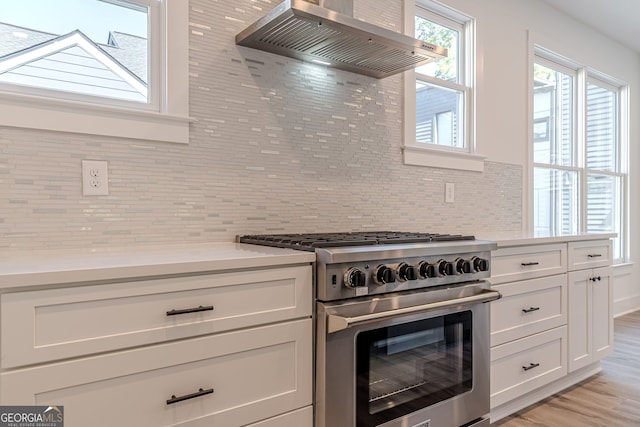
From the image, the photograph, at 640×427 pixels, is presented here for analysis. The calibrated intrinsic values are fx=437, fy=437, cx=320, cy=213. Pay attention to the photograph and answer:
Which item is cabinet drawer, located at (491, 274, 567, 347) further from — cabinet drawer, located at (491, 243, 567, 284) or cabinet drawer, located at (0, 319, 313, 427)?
cabinet drawer, located at (0, 319, 313, 427)

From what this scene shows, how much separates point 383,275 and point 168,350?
75 centimetres

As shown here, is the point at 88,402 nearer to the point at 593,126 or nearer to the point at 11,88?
the point at 11,88

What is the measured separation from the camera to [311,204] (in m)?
2.20

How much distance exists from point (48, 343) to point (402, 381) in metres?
1.20

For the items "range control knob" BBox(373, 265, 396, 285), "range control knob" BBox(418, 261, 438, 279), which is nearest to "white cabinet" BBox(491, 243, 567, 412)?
"range control knob" BBox(418, 261, 438, 279)

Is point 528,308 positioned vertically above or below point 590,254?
below

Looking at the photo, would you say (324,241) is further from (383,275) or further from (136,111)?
(136,111)

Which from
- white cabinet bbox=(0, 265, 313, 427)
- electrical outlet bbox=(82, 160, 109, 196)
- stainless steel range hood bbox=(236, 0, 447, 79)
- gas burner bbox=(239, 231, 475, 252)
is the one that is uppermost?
stainless steel range hood bbox=(236, 0, 447, 79)

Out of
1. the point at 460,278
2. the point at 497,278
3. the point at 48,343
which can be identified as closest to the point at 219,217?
the point at 48,343

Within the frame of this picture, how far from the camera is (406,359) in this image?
1678mm

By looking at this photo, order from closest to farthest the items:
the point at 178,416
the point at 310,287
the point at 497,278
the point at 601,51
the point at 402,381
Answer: the point at 178,416 → the point at 310,287 → the point at 402,381 → the point at 497,278 → the point at 601,51

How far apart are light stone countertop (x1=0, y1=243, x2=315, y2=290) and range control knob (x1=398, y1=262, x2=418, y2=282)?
0.35m

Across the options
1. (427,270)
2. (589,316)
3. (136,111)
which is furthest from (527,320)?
(136,111)

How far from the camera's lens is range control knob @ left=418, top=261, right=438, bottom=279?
1.67 meters
